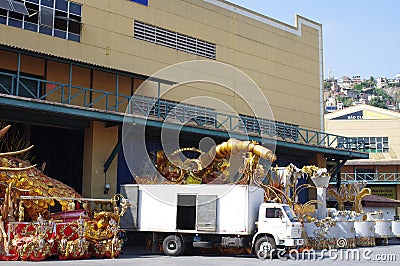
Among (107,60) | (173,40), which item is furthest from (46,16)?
(173,40)

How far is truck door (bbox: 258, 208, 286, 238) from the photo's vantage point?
883 inches

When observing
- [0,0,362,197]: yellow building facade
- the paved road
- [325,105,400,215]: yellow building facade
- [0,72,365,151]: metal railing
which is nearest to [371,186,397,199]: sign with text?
[325,105,400,215]: yellow building facade

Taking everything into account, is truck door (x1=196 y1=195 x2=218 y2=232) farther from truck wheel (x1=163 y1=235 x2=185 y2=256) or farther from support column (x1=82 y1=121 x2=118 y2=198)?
Result: support column (x1=82 y1=121 x2=118 y2=198)

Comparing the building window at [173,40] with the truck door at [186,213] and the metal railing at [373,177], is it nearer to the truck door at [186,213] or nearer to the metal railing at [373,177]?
the truck door at [186,213]

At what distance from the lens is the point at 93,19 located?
2997cm

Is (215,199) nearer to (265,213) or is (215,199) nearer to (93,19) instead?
(265,213)

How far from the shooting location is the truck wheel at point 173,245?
2341 cm

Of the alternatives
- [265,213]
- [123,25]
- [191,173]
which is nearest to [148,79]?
[123,25]

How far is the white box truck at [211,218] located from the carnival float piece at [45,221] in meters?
1.11

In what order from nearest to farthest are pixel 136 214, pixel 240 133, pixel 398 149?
pixel 136 214
pixel 240 133
pixel 398 149

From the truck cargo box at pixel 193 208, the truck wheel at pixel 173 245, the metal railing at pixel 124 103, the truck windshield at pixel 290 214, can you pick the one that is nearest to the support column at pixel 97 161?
the metal railing at pixel 124 103

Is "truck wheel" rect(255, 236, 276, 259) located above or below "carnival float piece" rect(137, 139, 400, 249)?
below

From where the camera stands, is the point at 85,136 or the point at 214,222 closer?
the point at 214,222

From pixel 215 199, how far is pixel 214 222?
941mm
